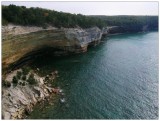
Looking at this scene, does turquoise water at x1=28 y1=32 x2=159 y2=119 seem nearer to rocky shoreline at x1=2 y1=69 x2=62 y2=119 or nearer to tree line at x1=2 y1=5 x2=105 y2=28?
rocky shoreline at x1=2 y1=69 x2=62 y2=119

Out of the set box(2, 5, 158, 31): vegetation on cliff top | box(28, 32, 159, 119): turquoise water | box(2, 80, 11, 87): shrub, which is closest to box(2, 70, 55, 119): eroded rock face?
box(2, 80, 11, 87): shrub

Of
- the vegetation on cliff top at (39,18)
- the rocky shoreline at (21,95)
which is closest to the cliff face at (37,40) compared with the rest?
the vegetation on cliff top at (39,18)

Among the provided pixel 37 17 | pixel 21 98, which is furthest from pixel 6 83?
pixel 37 17

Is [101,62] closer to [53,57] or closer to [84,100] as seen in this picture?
[53,57]

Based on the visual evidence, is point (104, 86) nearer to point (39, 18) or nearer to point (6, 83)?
point (6, 83)

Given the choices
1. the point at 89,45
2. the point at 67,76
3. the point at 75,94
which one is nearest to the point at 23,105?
the point at 75,94

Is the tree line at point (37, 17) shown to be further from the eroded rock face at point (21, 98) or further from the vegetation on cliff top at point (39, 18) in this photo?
the eroded rock face at point (21, 98)

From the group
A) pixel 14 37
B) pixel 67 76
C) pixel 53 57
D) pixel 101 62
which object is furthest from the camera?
pixel 53 57
